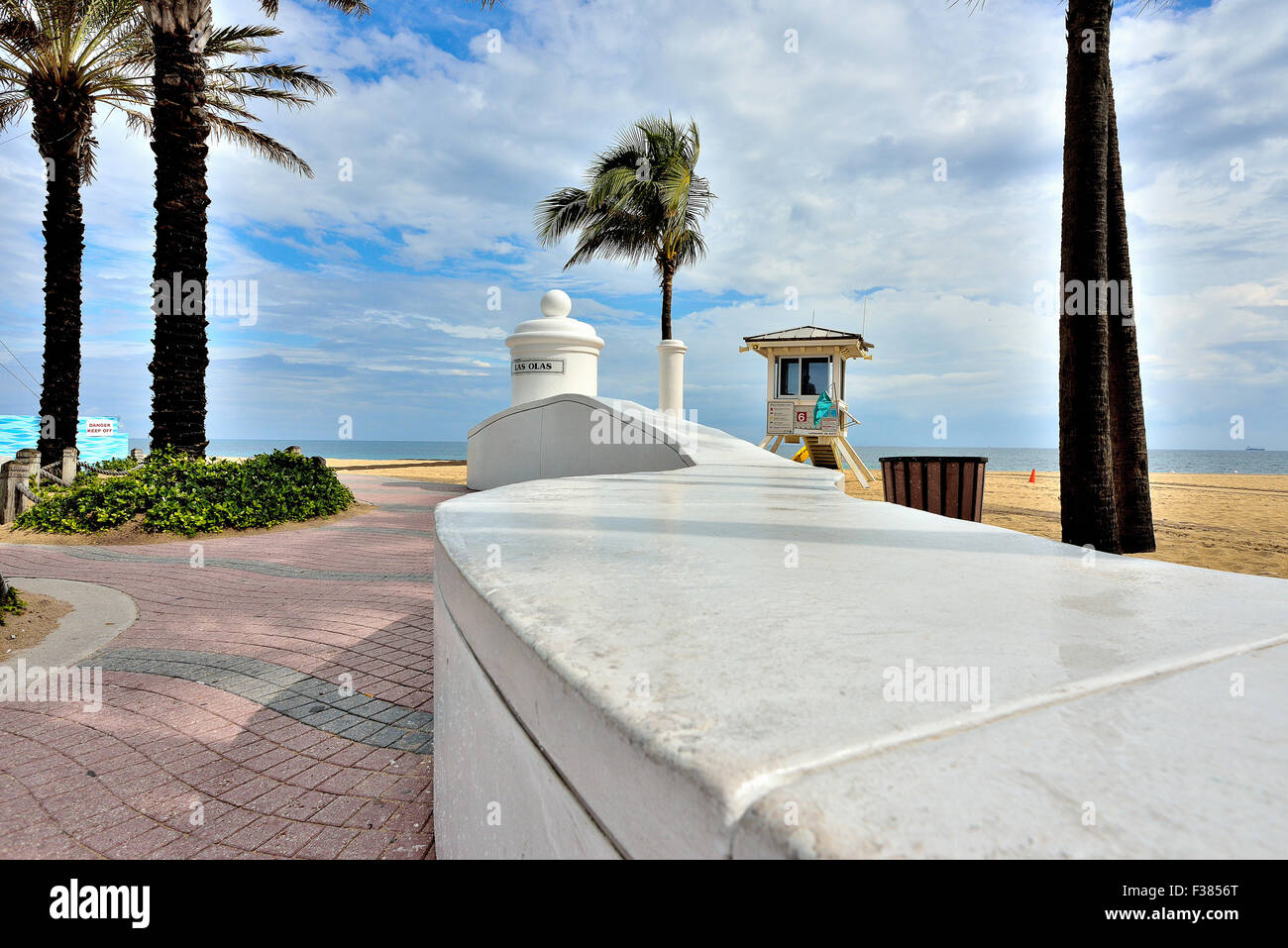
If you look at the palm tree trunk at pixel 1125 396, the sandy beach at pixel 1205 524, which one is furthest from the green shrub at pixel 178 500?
the palm tree trunk at pixel 1125 396

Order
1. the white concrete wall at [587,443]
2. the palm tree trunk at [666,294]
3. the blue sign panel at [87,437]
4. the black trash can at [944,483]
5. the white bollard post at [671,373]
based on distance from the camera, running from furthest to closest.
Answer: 1. the blue sign panel at [87,437]
2. the palm tree trunk at [666,294]
3. the white bollard post at [671,373]
4. the white concrete wall at [587,443]
5. the black trash can at [944,483]

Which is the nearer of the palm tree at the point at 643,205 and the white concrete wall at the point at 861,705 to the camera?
the white concrete wall at the point at 861,705

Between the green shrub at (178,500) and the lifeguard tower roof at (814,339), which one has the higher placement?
the lifeguard tower roof at (814,339)

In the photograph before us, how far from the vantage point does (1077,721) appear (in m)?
0.87

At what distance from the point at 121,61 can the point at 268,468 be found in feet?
30.7

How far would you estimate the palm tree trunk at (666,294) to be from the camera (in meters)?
19.1

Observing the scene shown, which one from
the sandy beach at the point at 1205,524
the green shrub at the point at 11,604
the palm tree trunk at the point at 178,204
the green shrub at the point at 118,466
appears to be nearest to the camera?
the green shrub at the point at 11,604

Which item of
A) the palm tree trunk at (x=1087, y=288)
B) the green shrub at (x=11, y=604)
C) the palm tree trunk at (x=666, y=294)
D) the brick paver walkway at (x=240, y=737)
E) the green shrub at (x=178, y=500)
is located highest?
the palm tree trunk at (x=666, y=294)

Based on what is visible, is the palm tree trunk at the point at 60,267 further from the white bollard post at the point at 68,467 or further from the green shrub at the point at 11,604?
the green shrub at the point at 11,604

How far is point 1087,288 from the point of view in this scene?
6.41 meters

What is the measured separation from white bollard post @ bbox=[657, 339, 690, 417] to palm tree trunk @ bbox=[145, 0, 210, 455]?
1018 cm

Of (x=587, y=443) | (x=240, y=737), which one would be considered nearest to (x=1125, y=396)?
(x=587, y=443)

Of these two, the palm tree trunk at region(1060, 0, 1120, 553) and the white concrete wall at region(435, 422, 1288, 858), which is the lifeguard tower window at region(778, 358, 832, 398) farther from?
the white concrete wall at region(435, 422, 1288, 858)

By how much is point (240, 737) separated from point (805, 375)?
2215cm
